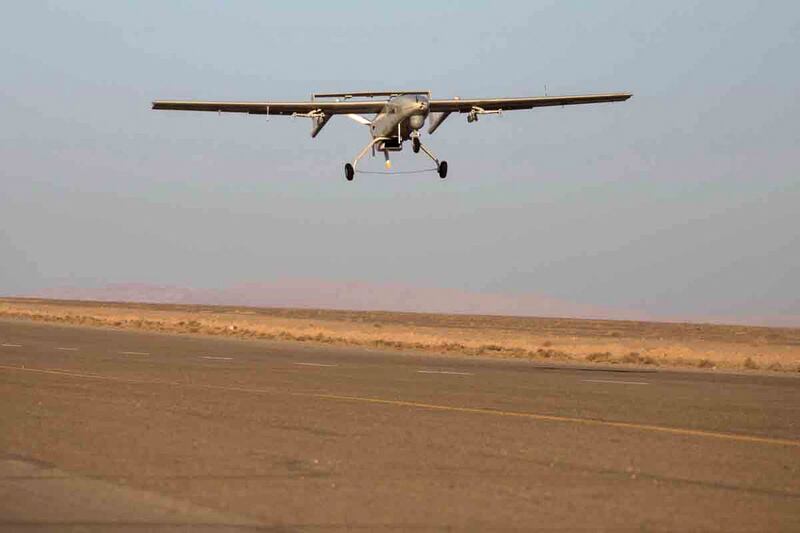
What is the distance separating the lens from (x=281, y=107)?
43844 mm

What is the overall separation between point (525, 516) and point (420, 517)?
722 mm

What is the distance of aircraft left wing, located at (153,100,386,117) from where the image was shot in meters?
41.8

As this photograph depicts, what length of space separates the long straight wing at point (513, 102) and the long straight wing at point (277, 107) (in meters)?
2.42

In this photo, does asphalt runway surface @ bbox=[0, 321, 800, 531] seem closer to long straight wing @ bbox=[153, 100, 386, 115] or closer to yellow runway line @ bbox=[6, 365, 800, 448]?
yellow runway line @ bbox=[6, 365, 800, 448]

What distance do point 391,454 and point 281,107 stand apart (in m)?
33.6

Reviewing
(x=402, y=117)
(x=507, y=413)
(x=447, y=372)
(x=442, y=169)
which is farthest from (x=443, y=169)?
(x=507, y=413)

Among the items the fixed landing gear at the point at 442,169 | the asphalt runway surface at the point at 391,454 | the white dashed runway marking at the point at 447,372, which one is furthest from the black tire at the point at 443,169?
the asphalt runway surface at the point at 391,454

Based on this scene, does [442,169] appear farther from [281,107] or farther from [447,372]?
[447,372]

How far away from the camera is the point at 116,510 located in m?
8.55

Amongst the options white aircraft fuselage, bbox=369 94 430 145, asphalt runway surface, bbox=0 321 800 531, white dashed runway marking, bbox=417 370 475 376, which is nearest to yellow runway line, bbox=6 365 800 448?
asphalt runway surface, bbox=0 321 800 531

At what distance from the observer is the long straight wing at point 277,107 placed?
137 ft

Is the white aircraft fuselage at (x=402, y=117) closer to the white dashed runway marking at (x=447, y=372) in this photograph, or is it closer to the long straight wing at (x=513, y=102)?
the long straight wing at (x=513, y=102)

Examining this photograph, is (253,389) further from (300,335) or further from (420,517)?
(300,335)

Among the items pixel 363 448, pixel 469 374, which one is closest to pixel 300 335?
pixel 469 374
